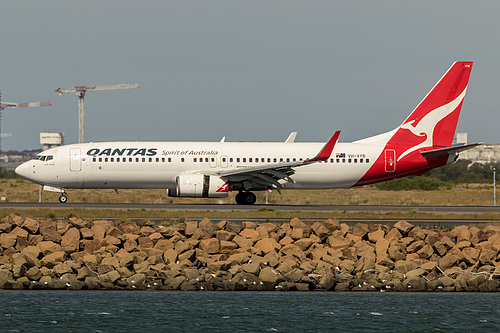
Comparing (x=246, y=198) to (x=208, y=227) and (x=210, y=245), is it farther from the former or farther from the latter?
(x=210, y=245)

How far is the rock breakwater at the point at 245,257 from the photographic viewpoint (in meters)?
26.2

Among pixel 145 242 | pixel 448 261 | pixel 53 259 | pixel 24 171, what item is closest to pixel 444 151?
pixel 448 261

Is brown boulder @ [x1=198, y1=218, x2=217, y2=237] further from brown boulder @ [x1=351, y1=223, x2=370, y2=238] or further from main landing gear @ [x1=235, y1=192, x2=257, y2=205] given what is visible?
main landing gear @ [x1=235, y1=192, x2=257, y2=205]

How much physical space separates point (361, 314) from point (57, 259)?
1131 cm

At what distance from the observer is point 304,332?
21219mm

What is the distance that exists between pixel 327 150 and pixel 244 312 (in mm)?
24159

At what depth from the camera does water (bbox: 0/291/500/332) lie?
21469 millimetres

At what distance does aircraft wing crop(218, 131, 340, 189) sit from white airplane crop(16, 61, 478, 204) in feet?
0.19

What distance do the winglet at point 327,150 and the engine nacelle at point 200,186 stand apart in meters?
5.64

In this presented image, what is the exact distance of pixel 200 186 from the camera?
4609 cm

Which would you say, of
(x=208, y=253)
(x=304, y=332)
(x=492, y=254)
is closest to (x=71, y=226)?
(x=208, y=253)

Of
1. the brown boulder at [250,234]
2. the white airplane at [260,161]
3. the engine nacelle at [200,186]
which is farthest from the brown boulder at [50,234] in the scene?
the white airplane at [260,161]

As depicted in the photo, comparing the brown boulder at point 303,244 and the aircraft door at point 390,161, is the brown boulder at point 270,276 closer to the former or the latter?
the brown boulder at point 303,244

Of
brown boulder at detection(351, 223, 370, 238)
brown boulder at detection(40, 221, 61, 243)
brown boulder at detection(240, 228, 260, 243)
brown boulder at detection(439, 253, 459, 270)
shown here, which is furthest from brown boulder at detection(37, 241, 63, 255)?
brown boulder at detection(439, 253, 459, 270)
